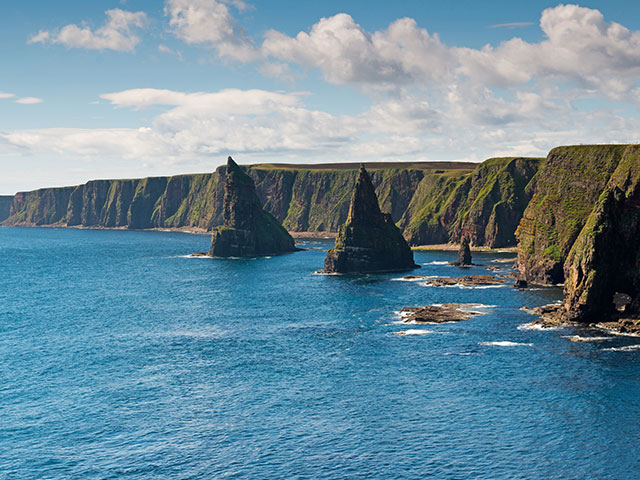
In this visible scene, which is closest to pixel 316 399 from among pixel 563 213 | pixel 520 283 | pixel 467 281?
pixel 520 283

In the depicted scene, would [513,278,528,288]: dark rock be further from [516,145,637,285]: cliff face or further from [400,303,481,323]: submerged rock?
[400,303,481,323]: submerged rock

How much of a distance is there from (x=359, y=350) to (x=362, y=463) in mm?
45024

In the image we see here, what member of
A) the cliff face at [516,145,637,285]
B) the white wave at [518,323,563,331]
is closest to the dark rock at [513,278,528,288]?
the cliff face at [516,145,637,285]

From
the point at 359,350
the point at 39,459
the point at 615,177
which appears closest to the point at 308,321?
the point at 359,350

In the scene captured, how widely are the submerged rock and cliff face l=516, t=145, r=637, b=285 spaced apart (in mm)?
43098

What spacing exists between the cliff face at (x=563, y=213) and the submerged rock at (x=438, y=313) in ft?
141

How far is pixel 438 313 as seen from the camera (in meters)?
144

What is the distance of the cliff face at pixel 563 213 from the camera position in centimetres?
18125

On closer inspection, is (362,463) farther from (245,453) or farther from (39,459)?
(39,459)

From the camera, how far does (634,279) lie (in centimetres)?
12700

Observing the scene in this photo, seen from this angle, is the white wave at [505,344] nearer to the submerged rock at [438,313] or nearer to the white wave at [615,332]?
the white wave at [615,332]

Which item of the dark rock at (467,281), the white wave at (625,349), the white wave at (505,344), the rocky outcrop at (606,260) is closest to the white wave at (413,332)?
the white wave at (505,344)

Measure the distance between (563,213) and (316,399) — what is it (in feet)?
407

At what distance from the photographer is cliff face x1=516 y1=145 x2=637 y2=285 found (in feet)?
595
